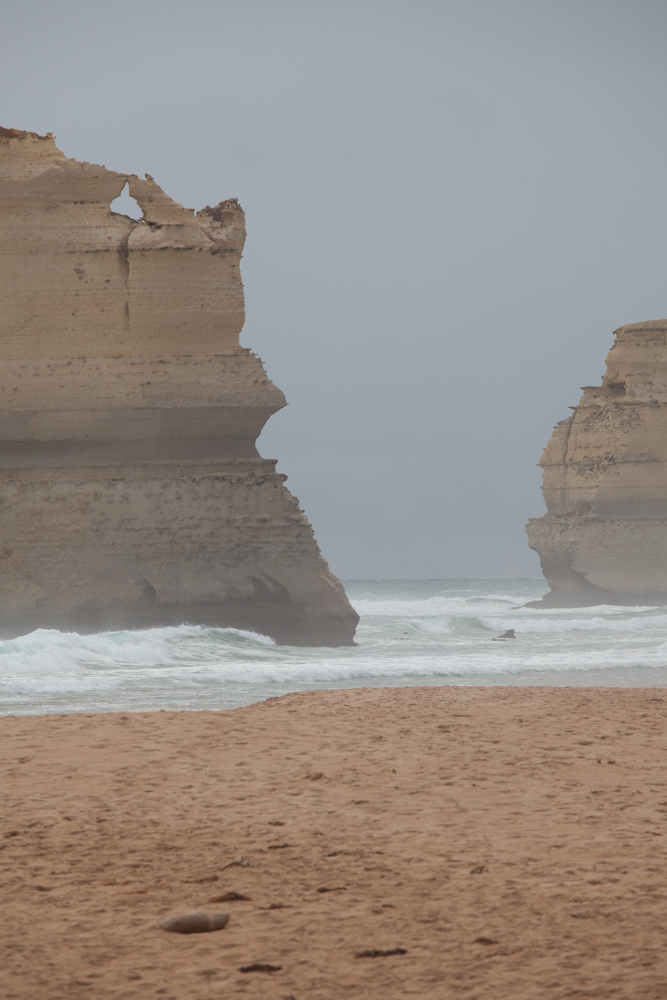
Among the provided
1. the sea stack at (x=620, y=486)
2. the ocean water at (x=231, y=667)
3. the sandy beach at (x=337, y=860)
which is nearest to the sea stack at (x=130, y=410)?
the ocean water at (x=231, y=667)

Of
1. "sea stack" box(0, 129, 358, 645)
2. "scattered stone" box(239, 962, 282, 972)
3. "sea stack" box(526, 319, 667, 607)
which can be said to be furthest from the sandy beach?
"sea stack" box(526, 319, 667, 607)

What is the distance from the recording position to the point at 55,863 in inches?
170

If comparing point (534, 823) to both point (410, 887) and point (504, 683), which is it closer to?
point (410, 887)

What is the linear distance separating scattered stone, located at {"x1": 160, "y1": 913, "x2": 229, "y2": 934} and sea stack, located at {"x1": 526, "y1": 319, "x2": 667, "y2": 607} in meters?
31.2

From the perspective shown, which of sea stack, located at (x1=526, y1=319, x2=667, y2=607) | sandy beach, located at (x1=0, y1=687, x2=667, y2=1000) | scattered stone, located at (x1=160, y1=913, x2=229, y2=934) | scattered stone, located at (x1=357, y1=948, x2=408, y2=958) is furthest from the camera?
sea stack, located at (x1=526, y1=319, x2=667, y2=607)

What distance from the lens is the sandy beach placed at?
126 inches

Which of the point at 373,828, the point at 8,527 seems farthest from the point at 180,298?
the point at 373,828

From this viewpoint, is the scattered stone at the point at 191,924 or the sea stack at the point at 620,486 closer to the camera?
the scattered stone at the point at 191,924

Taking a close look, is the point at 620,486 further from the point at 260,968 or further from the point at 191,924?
the point at 260,968

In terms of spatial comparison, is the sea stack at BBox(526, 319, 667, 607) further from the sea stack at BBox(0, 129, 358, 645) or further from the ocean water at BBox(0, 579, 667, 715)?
the sea stack at BBox(0, 129, 358, 645)

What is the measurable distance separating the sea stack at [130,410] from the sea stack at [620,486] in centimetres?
1779

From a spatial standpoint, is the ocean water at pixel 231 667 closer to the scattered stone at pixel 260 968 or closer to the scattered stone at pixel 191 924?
the scattered stone at pixel 191 924

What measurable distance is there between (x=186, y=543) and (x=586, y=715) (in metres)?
10.8

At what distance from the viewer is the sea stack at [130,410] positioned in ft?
58.4
